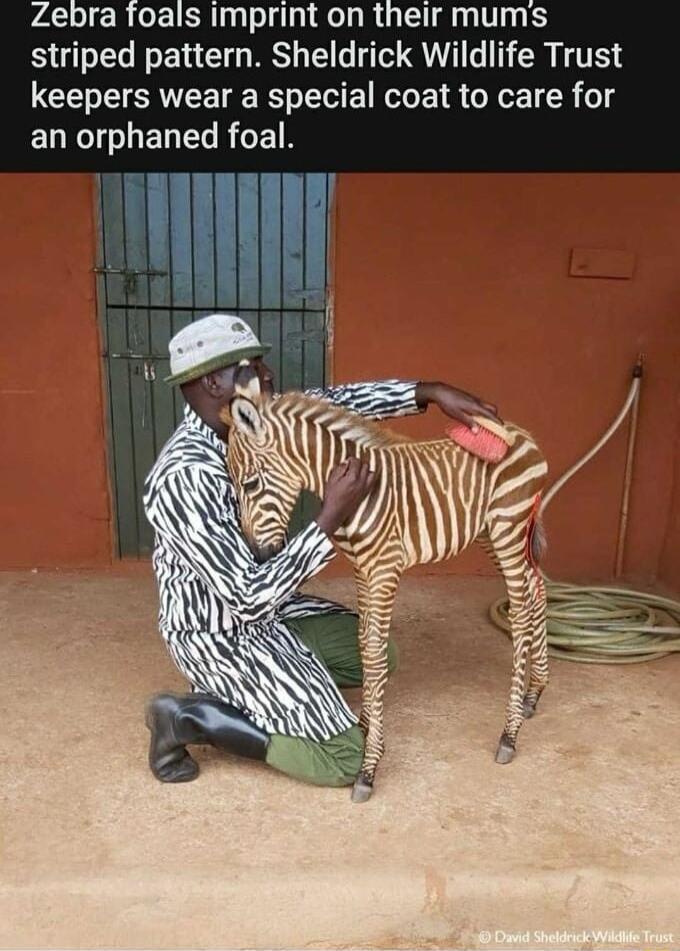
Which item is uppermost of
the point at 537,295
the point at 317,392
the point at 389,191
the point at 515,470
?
the point at 389,191

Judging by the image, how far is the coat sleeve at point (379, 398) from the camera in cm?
299

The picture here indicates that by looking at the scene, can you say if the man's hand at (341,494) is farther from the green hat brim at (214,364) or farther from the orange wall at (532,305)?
the orange wall at (532,305)

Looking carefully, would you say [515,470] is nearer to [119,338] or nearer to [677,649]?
[677,649]

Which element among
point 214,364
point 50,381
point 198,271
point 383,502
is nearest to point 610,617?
point 383,502

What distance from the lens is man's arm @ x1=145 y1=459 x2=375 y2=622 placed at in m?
2.35

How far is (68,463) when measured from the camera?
448 centimetres

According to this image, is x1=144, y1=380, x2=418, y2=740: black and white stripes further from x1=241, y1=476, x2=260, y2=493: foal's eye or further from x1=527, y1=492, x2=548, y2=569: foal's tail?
x1=527, y1=492, x2=548, y2=569: foal's tail

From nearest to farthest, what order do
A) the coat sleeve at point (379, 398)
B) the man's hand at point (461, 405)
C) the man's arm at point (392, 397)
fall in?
the man's hand at point (461, 405)
the man's arm at point (392, 397)
the coat sleeve at point (379, 398)

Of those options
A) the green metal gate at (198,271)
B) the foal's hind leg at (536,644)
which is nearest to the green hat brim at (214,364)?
the foal's hind leg at (536,644)

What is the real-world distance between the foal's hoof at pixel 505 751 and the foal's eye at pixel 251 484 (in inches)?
51.7

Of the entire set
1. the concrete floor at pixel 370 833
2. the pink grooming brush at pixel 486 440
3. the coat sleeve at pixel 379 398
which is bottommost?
the concrete floor at pixel 370 833
